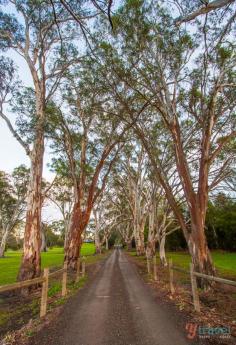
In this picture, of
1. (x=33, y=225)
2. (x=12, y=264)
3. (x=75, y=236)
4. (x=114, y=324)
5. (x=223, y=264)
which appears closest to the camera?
(x=114, y=324)

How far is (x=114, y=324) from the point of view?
5473 millimetres

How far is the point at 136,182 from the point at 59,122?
42.2 ft

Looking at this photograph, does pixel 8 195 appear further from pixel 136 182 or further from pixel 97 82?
pixel 97 82

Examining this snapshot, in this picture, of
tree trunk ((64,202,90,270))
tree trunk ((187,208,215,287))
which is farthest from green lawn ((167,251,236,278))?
tree trunk ((64,202,90,270))

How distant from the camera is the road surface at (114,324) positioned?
4.57 m

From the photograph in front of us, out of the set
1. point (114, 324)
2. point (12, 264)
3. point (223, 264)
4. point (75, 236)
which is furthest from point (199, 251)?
point (12, 264)

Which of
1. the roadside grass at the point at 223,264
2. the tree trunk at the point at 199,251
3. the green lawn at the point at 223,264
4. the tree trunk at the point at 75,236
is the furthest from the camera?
the tree trunk at the point at 75,236

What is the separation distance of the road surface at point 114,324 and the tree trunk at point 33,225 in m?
2.84

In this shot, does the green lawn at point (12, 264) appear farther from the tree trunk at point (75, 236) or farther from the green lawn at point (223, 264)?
the green lawn at point (223, 264)

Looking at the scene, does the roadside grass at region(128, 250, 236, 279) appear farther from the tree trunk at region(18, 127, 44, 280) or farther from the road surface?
the tree trunk at region(18, 127, 44, 280)

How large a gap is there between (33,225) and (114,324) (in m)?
6.28

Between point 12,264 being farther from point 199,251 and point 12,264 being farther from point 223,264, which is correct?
point 199,251

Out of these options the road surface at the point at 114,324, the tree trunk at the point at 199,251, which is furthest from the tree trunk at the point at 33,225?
the tree trunk at the point at 199,251

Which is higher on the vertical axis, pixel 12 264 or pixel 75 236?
pixel 75 236
